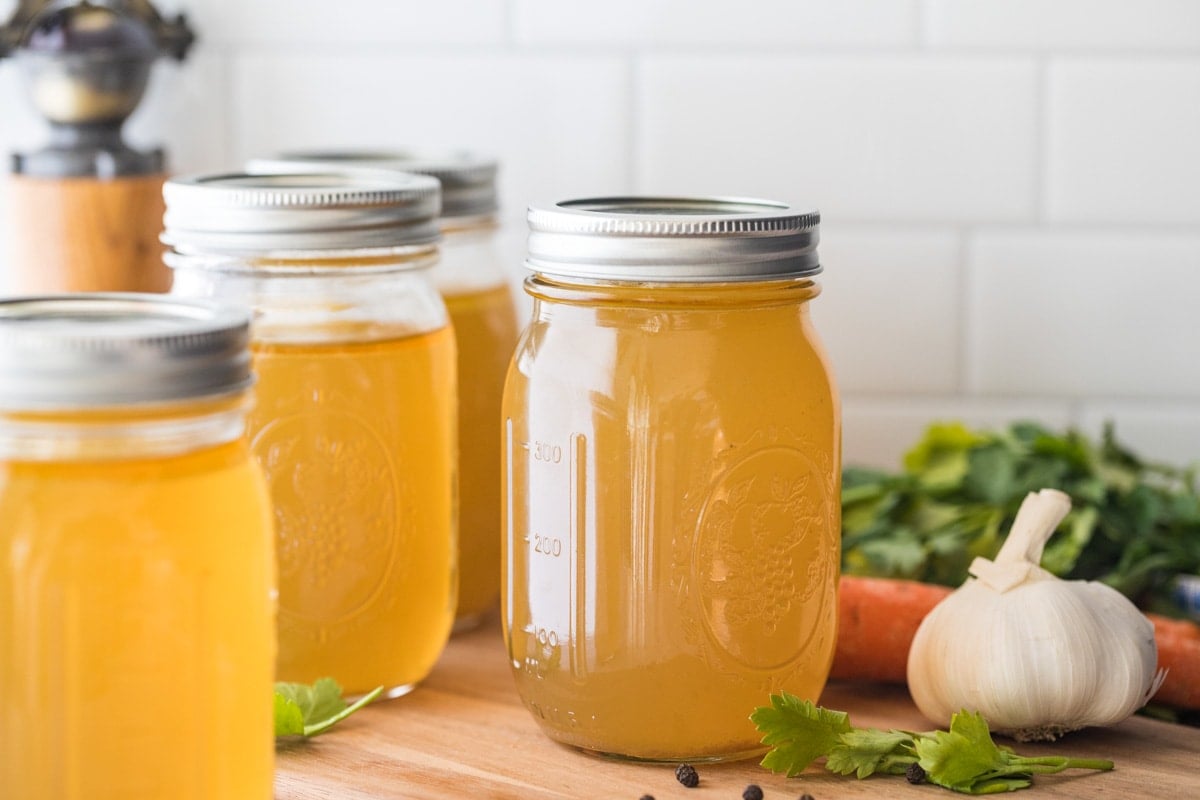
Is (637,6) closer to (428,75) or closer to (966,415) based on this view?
(428,75)

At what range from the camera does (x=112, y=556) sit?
66 cm

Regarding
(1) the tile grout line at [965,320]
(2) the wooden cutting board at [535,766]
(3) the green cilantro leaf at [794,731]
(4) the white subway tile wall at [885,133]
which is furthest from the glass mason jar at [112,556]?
(1) the tile grout line at [965,320]

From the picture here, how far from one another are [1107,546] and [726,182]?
1.69ft

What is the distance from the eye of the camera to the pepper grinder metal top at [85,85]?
1285 mm

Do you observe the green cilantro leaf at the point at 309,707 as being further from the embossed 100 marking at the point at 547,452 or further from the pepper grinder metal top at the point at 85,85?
the pepper grinder metal top at the point at 85,85

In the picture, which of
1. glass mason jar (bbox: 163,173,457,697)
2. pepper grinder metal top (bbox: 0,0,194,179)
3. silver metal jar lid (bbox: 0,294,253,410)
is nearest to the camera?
silver metal jar lid (bbox: 0,294,253,410)

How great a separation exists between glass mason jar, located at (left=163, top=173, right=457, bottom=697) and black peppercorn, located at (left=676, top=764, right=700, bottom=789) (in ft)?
0.80

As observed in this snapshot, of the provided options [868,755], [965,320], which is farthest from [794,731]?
[965,320]

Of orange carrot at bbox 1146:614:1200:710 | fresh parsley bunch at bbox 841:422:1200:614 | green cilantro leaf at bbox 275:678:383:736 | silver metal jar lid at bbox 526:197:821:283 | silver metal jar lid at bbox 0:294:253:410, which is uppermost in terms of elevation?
silver metal jar lid at bbox 526:197:821:283

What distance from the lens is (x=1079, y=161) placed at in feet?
4.66

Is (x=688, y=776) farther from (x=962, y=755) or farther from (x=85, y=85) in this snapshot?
(x=85, y=85)

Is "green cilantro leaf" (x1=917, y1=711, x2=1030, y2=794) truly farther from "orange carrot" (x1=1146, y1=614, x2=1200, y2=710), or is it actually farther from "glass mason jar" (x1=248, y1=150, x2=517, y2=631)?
"glass mason jar" (x1=248, y1=150, x2=517, y2=631)

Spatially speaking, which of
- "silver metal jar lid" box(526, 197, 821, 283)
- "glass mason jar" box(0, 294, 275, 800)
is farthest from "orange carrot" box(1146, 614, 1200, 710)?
"glass mason jar" box(0, 294, 275, 800)

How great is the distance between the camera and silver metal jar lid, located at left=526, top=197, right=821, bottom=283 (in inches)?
32.7
